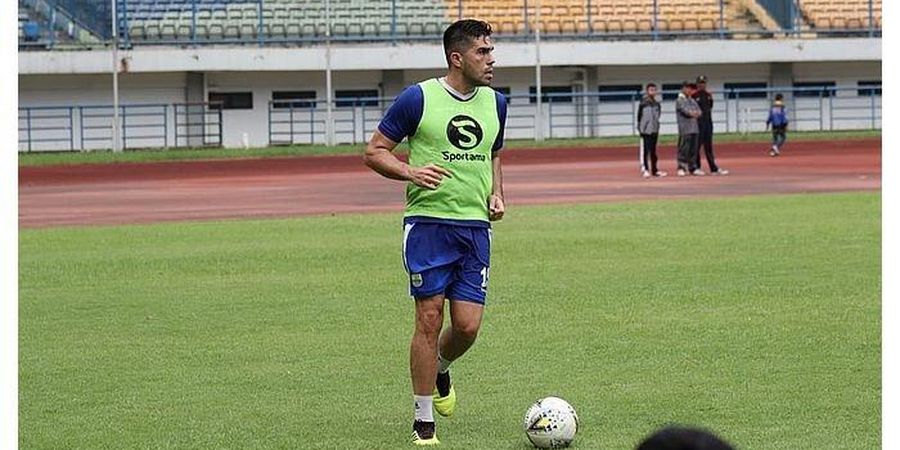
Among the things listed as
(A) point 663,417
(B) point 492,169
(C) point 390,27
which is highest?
(C) point 390,27

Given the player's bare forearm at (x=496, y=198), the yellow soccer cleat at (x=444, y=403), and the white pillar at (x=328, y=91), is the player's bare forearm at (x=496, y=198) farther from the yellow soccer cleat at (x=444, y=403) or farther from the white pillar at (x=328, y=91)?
the white pillar at (x=328, y=91)

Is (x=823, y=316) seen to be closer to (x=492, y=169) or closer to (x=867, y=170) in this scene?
(x=492, y=169)

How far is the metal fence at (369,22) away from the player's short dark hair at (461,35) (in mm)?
49101

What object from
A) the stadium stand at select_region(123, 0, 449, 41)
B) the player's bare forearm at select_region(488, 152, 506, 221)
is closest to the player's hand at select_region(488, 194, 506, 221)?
the player's bare forearm at select_region(488, 152, 506, 221)

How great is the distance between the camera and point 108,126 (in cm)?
5875

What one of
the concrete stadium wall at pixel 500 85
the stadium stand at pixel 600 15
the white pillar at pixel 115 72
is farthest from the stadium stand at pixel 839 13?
the white pillar at pixel 115 72

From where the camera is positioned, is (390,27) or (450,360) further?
(390,27)

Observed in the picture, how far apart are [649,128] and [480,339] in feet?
77.7

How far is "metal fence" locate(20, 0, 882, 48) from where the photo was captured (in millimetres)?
60594

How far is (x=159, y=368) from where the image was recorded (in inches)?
506

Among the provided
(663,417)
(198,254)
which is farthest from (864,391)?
(198,254)

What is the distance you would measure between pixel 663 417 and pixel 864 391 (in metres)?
1.53

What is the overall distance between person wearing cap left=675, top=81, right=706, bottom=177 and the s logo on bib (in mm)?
27541

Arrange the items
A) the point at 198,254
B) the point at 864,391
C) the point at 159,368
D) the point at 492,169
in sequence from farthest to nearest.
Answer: the point at 198,254, the point at 159,368, the point at 864,391, the point at 492,169
